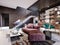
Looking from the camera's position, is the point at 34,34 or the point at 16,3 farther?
the point at 16,3

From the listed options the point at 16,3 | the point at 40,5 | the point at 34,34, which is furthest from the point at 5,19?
the point at 40,5

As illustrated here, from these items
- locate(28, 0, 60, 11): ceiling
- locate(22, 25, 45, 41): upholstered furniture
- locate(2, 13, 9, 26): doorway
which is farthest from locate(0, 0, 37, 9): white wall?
locate(22, 25, 45, 41): upholstered furniture

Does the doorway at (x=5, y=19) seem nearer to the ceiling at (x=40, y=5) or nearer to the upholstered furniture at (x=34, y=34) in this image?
the upholstered furniture at (x=34, y=34)

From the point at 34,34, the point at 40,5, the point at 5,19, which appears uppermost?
the point at 40,5

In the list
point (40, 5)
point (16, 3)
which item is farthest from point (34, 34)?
point (16, 3)

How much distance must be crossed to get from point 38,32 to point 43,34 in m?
0.12

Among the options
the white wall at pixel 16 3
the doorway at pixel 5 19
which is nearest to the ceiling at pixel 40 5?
the white wall at pixel 16 3

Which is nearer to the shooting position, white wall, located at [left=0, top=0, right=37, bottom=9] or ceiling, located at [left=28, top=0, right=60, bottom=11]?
ceiling, located at [left=28, top=0, right=60, bottom=11]

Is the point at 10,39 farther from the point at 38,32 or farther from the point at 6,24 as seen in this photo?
the point at 38,32

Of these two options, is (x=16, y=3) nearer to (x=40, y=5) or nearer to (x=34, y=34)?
(x=40, y=5)

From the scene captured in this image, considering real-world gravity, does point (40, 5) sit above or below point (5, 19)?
above

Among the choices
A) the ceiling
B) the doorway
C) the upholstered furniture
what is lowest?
the upholstered furniture

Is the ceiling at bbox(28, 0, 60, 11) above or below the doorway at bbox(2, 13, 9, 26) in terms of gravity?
above

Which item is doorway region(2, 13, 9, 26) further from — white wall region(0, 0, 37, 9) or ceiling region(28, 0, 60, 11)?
ceiling region(28, 0, 60, 11)
